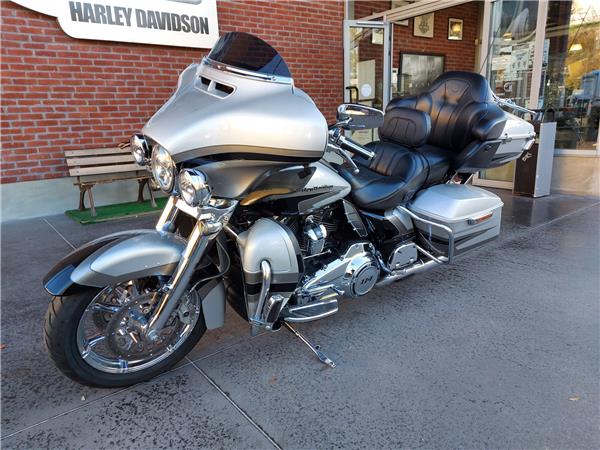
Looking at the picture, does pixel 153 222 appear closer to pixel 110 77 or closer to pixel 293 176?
pixel 110 77

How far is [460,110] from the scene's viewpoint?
8.79ft

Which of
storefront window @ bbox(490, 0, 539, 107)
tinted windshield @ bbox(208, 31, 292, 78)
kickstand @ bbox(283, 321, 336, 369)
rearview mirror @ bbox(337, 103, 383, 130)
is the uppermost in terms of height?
storefront window @ bbox(490, 0, 539, 107)

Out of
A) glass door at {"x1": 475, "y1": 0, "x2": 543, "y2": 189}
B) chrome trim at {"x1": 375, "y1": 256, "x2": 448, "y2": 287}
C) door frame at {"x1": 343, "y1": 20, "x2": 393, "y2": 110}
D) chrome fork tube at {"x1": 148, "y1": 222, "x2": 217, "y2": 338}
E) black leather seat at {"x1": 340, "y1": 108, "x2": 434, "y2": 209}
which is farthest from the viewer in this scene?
door frame at {"x1": 343, "y1": 20, "x2": 393, "y2": 110}

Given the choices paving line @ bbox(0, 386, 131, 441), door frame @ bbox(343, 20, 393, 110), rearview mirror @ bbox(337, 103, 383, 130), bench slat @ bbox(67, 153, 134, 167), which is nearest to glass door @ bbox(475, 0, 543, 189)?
door frame @ bbox(343, 20, 393, 110)

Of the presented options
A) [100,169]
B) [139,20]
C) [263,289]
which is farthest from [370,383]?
[139,20]

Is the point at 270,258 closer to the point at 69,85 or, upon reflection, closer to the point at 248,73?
the point at 248,73

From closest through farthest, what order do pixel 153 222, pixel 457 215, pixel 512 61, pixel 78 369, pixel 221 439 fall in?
pixel 221 439
pixel 78 369
pixel 457 215
pixel 153 222
pixel 512 61

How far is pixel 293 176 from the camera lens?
5.69 ft

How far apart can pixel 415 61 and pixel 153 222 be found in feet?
23.0

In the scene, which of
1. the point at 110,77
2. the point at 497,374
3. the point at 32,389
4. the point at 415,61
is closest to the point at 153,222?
the point at 110,77

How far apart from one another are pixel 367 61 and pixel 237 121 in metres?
5.99

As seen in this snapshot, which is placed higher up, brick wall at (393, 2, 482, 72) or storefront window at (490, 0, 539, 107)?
brick wall at (393, 2, 482, 72)

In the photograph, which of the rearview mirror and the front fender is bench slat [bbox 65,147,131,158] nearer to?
the front fender

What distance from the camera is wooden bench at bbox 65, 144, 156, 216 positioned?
4.57 metres
